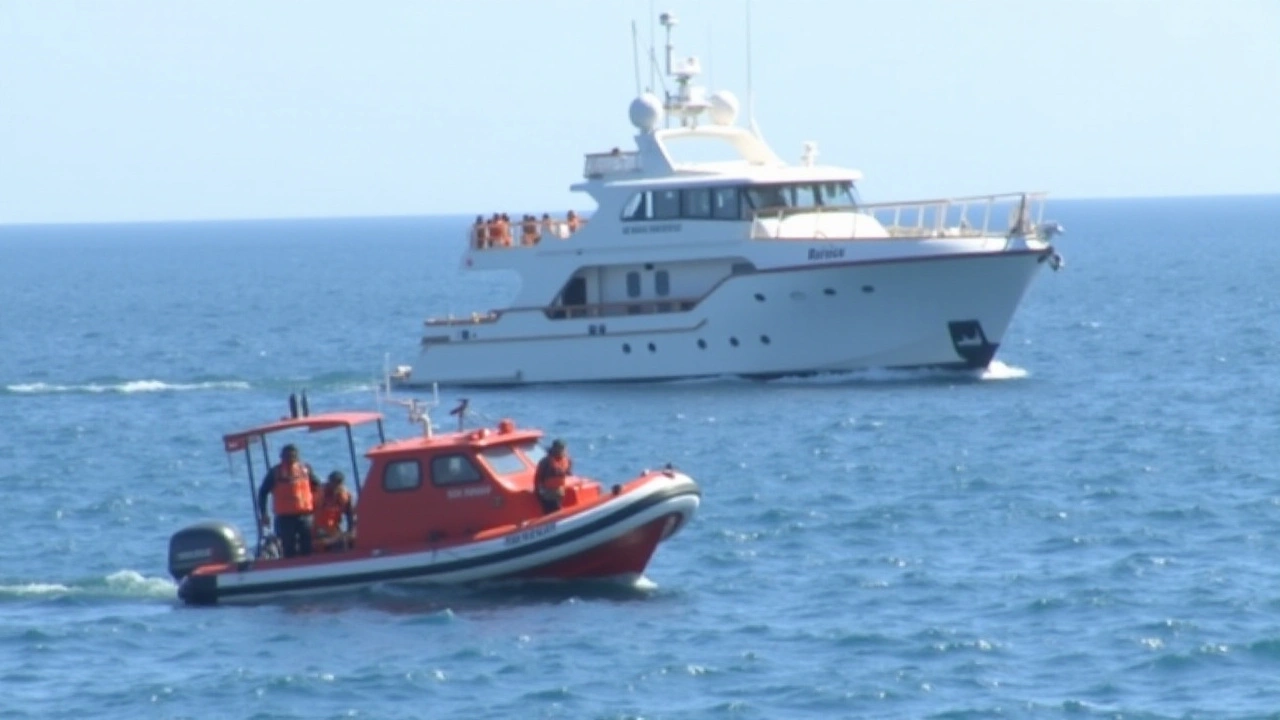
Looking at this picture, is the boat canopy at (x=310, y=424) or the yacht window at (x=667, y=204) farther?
the yacht window at (x=667, y=204)

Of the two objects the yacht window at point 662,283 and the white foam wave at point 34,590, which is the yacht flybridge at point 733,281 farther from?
the white foam wave at point 34,590

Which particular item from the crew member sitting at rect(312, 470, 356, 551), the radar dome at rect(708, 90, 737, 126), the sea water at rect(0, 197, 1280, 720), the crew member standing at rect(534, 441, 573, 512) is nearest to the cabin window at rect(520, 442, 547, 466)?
the crew member standing at rect(534, 441, 573, 512)

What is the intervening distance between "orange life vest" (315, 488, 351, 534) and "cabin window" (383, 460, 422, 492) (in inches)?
27.9

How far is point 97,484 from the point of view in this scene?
37.2m

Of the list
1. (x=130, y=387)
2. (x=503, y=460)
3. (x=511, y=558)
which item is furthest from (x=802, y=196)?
(x=511, y=558)

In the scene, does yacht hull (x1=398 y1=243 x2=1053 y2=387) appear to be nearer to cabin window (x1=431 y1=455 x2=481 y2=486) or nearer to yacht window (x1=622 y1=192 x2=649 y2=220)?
yacht window (x1=622 y1=192 x2=649 y2=220)

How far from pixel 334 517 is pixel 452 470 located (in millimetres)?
1387

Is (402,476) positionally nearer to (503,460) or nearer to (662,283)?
(503,460)

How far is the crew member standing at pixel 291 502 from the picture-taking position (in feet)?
87.8

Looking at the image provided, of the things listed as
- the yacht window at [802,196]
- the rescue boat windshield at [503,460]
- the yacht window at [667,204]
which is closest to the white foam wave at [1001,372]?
the yacht window at [802,196]

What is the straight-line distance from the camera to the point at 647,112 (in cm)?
4903

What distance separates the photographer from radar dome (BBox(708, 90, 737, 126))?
5041 cm

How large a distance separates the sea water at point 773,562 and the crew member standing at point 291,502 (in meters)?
0.75

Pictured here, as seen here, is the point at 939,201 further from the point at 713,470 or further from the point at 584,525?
the point at 584,525
